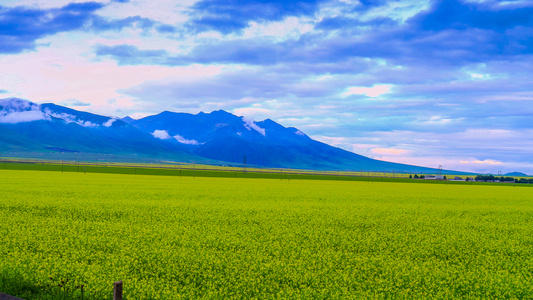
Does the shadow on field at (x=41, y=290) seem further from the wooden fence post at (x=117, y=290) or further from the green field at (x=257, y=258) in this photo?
the wooden fence post at (x=117, y=290)

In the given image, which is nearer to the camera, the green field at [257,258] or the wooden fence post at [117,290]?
the wooden fence post at [117,290]

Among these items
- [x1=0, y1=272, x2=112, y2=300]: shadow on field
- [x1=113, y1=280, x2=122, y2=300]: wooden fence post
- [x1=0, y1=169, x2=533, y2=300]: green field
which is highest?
[x1=113, y1=280, x2=122, y2=300]: wooden fence post

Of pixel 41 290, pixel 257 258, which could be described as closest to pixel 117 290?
pixel 41 290

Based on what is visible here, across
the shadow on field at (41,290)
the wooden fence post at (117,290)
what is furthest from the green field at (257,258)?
the wooden fence post at (117,290)

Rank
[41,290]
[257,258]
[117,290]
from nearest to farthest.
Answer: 1. [117,290]
2. [41,290]
3. [257,258]

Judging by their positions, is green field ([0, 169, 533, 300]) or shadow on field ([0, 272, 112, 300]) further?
green field ([0, 169, 533, 300])

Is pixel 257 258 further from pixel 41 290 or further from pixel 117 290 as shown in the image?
pixel 117 290

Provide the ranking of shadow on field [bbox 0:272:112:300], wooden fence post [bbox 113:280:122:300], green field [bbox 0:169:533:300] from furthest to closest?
green field [bbox 0:169:533:300], shadow on field [bbox 0:272:112:300], wooden fence post [bbox 113:280:122:300]

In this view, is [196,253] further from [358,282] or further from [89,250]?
[358,282]

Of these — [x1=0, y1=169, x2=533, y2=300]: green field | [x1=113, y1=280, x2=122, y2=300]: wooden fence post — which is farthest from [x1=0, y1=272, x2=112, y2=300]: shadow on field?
[x1=113, y1=280, x2=122, y2=300]: wooden fence post

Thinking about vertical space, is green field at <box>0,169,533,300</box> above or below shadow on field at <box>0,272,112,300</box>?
above

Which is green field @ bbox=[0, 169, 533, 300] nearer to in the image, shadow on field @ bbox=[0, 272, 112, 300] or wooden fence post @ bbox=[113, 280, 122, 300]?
shadow on field @ bbox=[0, 272, 112, 300]

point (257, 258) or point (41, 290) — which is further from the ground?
point (257, 258)

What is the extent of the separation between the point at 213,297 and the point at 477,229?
Result: 40.8 ft
